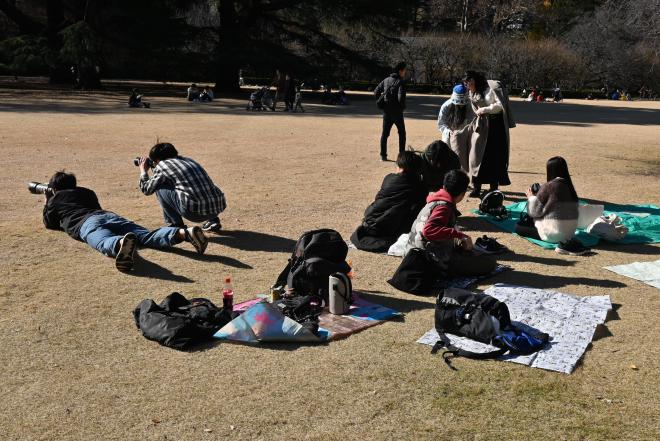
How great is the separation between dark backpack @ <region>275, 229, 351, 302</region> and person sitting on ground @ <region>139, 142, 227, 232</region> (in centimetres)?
175

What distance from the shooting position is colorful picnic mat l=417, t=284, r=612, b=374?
166 inches

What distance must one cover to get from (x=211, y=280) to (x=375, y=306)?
148 centimetres

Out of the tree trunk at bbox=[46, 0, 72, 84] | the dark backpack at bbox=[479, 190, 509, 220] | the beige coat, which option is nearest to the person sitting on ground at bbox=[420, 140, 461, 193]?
the dark backpack at bbox=[479, 190, 509, 220]

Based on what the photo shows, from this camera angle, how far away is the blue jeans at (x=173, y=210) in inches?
269

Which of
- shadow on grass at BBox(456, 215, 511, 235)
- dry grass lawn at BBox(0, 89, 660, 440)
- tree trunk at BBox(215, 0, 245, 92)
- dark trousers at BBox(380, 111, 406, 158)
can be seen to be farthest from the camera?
tree trunk at BBox(215, 0, 245, 92)

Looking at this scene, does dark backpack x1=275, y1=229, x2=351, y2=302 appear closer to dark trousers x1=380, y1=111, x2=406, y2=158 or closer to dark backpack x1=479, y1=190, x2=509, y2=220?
dark backpack x1=479, y1=190, x2=509, y2=220

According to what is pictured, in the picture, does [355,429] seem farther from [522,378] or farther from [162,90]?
[162,90]

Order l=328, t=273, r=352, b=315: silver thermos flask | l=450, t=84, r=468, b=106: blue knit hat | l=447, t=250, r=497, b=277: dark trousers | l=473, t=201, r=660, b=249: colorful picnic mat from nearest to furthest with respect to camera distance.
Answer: l=328, t=273, r=352, b=315: silver thermos flask
l=447, t=250, r=497, b=277: dark trousers
l=473, t=201, r=660, b=249: colorful picnic mat
l=450, t=84, r=468, b=106: blue knit hat

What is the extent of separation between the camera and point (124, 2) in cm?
2906

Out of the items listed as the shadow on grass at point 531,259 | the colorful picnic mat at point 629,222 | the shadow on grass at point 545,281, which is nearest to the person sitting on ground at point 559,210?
the colorful picnic mat at point 629,222

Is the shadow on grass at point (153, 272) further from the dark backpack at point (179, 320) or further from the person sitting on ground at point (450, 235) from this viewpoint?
the person sitting on ground at point (450, 235)

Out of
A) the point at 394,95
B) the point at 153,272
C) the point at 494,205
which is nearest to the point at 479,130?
the point at 494,205

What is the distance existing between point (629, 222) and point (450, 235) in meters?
3.36

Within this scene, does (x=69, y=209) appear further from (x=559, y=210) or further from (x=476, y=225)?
(x=559, y=210)
